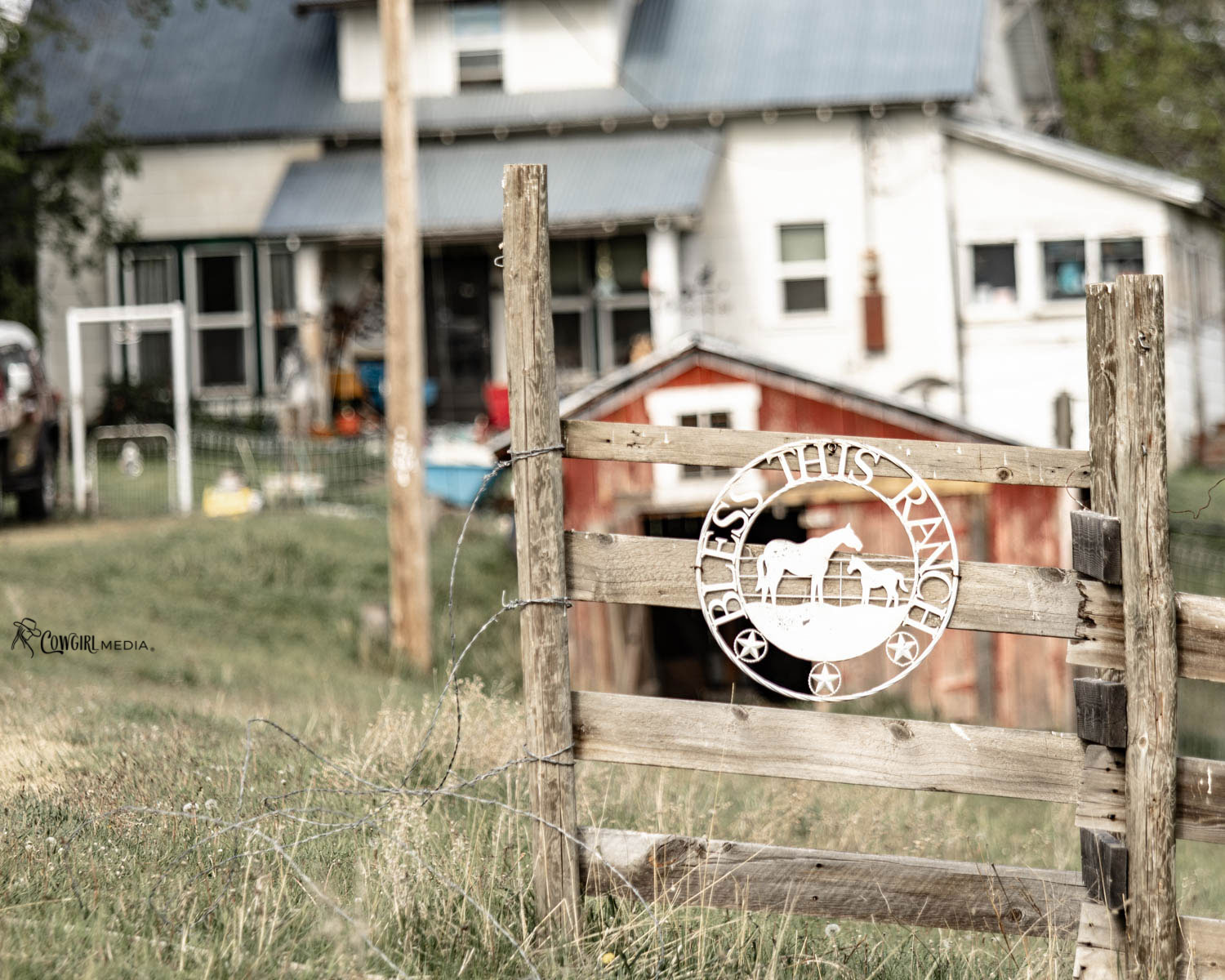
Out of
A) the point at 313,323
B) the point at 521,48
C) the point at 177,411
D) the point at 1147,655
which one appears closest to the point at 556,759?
the point at 1147,655

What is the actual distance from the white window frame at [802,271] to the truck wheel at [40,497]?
10.8 metres

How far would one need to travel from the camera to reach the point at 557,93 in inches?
914

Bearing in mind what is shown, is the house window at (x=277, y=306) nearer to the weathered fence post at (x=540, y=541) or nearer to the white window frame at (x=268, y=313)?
the white window frame at (x=268, y=313)

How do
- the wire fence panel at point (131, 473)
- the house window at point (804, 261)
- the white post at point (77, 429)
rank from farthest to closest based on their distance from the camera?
the house window at point (804, 261) < the wire fence panel at point (131, 473) < the white post at point (77, 429)

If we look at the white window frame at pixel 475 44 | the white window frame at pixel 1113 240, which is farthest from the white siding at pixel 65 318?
the white window frame at pixel 1113 240

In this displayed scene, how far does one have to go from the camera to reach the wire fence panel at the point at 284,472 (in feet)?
58.7

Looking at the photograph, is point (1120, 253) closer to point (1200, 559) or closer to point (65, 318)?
point (1200, 559)

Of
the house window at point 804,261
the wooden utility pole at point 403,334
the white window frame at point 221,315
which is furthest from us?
the white window frame at point 221,315

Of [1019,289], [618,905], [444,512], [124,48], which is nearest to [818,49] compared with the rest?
[1019,289]

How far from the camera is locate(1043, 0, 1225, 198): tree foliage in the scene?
3419 centimetres

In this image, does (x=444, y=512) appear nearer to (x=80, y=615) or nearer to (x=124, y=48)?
(x=80, y=615)

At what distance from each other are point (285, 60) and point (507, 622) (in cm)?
1414

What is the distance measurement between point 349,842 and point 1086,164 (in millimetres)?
19380

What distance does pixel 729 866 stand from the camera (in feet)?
14.7
